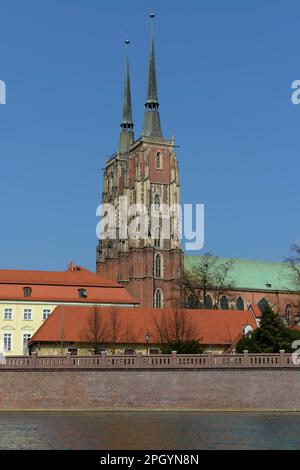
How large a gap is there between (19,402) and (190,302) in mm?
55204

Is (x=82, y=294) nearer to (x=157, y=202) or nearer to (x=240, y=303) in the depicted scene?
(x=157, y=202)

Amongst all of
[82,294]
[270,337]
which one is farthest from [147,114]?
[270,337]

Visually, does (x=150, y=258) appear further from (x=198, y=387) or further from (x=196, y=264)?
(x=198, y=387)

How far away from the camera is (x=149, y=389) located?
58312 millimetres

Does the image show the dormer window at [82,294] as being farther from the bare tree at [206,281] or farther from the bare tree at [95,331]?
the bare tree at [206,281]

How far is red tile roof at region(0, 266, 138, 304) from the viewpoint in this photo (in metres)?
90.2

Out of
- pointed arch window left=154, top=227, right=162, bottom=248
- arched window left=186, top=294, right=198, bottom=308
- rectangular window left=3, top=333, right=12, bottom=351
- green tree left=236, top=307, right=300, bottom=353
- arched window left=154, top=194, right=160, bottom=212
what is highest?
arched window left=154, top=194, right=160, bottom=212

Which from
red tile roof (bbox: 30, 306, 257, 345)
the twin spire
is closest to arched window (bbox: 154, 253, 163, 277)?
the twin spire

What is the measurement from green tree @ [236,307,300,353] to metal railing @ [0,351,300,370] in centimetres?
694

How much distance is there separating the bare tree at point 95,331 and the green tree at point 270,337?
15155 millimetres

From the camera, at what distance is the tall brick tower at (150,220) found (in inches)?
4518

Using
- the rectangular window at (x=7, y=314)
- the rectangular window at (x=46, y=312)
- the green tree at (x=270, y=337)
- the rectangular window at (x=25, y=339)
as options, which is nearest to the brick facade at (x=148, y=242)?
the rectangular window at (x=46, y=312)

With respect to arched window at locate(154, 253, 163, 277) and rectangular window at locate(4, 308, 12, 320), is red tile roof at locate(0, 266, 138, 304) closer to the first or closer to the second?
rectangular window at locate(4, 308, 12, 320)
